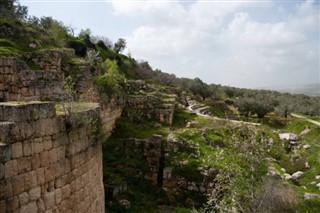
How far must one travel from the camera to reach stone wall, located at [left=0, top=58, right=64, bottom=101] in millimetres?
10242

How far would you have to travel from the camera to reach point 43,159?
4.85 m

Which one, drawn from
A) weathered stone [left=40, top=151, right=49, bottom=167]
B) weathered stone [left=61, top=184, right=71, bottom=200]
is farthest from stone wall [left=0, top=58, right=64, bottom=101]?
weathered stone [left=40, top=151, right=49, bottom=167]

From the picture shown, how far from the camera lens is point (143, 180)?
13.2 meters

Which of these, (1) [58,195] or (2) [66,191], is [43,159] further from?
(2) [66,191]

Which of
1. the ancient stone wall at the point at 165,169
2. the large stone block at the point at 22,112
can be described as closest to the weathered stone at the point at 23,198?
the large stone block at the point at 22,112

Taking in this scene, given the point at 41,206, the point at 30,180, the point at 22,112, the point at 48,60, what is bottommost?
the point at 41,206

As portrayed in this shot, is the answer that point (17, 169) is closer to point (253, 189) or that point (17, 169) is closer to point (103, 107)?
point (253, 189)

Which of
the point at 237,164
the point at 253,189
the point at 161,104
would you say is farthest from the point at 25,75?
the point at 161,104

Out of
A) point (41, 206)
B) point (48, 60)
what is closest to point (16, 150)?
point (41, 206)

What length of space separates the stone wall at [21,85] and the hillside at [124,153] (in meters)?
0.03

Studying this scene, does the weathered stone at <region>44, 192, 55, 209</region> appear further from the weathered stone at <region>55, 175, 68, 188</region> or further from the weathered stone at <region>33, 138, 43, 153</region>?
the weathered stone at <region>33, 138, 43, 153</region>

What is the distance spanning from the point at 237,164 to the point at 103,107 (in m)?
8.11

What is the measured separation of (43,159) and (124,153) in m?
9.45

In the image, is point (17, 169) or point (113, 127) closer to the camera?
point (17, 169)
